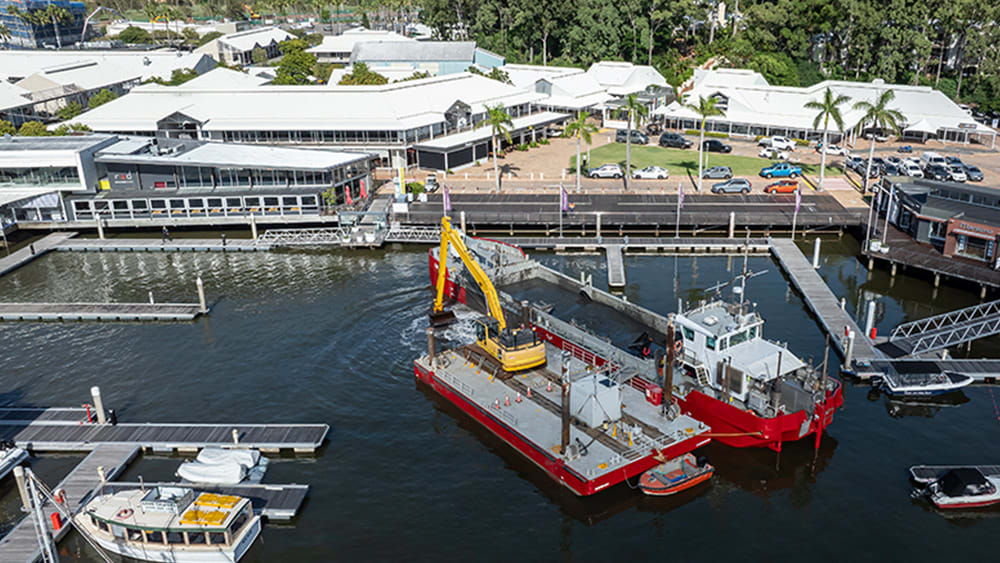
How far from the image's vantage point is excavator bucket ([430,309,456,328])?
6272cm

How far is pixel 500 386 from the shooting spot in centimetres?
5112

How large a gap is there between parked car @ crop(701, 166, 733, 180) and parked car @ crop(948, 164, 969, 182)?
2642 centimetres

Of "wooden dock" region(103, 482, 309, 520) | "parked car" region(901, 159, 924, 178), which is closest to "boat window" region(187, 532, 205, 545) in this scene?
"wooden dock" region(103, 482, 309, 520)

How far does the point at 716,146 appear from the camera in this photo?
11544 centimetres

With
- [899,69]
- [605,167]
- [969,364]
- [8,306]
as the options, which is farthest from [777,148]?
[8,306]

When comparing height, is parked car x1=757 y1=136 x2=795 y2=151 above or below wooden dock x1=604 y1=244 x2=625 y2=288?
above

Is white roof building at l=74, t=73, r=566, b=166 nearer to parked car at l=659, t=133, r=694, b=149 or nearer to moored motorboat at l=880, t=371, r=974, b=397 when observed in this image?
parked car at l=659, t=133, r=694, b=149

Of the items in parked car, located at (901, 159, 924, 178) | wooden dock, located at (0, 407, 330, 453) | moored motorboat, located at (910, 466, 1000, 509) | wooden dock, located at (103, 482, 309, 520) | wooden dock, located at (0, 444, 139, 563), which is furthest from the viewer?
parked car, located at (901, 159, 924, 178)

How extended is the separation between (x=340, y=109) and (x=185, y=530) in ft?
279

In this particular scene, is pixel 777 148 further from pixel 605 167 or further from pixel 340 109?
pixel 340 109

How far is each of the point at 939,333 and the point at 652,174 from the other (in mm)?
49480

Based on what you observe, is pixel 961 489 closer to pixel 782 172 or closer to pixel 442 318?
pixel 442 318

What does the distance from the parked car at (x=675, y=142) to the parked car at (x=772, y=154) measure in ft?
37.4

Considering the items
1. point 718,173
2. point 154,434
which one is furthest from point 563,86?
point 154,434
